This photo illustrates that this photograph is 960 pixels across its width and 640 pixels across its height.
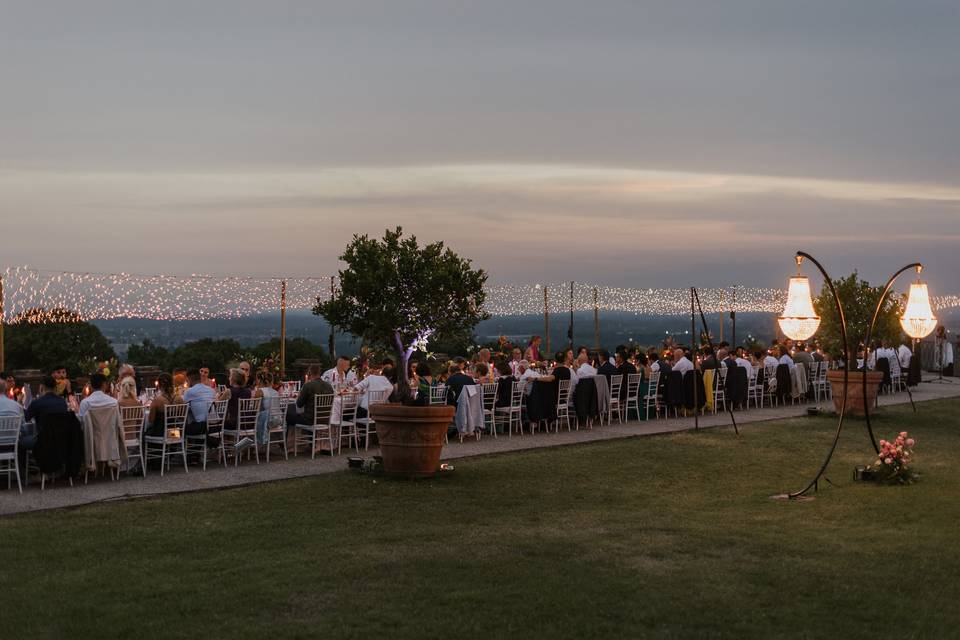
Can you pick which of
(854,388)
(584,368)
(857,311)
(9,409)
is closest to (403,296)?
(9,409)

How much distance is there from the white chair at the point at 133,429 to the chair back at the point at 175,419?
0.38m

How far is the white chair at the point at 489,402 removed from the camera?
55.9 ft

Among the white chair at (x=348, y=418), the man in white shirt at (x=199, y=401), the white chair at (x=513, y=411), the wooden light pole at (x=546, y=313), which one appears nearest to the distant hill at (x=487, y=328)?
the wooden light pole at (x=546, y=313)

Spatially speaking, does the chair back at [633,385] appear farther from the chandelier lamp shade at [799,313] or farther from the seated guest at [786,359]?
the chandelier lamp shade at [799,313]

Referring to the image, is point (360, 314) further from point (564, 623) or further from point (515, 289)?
point (515, 289)

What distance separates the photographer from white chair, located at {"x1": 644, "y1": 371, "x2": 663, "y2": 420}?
803 inches

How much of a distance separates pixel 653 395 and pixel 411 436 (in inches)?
358

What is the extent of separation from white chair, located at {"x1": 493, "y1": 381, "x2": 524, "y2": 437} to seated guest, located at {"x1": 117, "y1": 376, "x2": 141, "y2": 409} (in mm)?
6071

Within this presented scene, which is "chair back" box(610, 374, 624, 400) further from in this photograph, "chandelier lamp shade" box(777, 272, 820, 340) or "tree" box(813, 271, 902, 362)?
"tree" box(813, 271, 902, 362)

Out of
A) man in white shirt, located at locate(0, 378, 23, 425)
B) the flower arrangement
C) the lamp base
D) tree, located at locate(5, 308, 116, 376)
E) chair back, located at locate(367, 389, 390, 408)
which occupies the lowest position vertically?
the lamp base

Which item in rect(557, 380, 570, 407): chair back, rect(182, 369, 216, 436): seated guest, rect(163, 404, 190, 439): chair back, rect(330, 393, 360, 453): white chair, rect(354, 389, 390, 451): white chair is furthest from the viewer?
rect(557, 380, 570, 407): chair back

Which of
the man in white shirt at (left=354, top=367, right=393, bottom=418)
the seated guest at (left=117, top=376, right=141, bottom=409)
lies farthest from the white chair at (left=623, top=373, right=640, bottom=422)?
the seated guest at (left=117, top=376, right=141, bottom=409)

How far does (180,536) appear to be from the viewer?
29.9ft

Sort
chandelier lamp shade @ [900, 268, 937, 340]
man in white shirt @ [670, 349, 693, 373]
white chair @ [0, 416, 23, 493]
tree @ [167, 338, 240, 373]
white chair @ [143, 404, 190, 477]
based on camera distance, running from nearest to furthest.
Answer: white chair @ [0, 416, 23, 493] < white chair @ [143, 404, 190, 477] < chandelier lamp shade @ [900, 268, 937, 340] < man in white shirt @ [670, 349, 693, 373] < tree @ [167, 338, 240, 373]
